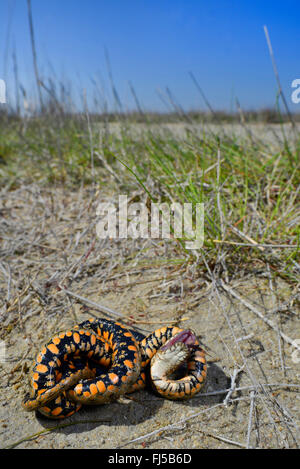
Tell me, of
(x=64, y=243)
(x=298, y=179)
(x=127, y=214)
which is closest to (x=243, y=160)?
(x=298, y=179)

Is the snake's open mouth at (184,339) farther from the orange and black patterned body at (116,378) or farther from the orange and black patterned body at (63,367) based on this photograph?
the orange and black patterned body at (63,367)

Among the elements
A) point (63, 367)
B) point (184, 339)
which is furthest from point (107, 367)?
point (184, 339)

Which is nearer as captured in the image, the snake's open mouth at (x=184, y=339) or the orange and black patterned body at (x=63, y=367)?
the orange and black patterned body at (x=63, y=367)

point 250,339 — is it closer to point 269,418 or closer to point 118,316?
point 269,418

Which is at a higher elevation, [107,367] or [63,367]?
[63,367]

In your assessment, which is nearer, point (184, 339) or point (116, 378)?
point (116, 378)

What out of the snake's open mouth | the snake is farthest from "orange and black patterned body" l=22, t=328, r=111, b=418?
the snake's open mouth

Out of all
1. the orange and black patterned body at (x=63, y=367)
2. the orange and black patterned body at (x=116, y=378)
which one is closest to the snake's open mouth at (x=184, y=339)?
the orange and black patterned body at (x=116, y=378)

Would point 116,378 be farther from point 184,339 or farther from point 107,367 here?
point 184,339
